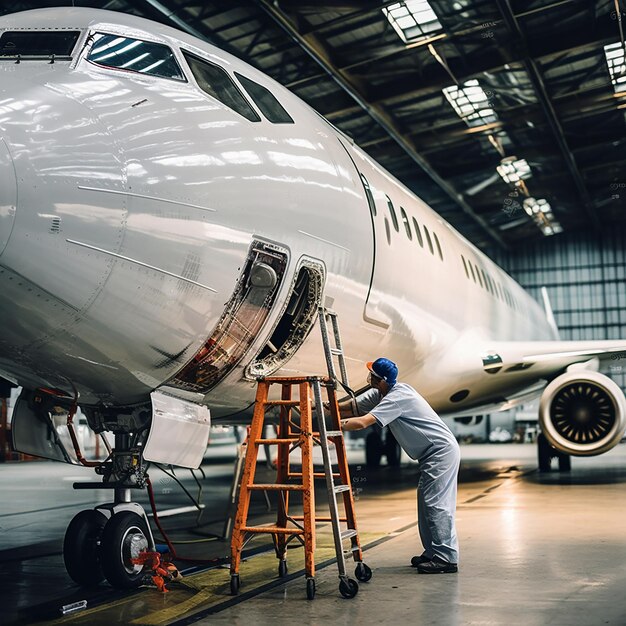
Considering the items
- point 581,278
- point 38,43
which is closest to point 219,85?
point 38,43

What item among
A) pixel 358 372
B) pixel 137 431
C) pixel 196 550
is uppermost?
pixel 358 372

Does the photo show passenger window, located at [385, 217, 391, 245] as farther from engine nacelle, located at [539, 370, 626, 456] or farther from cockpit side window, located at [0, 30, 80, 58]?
engine nacelle, located at [539, 370, 626, 456]

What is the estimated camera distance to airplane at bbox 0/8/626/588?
442 cm

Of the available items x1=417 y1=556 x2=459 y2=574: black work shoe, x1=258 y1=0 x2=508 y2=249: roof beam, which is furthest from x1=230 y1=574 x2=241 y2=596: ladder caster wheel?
x1=258 y1=0 x2=508 y2=249: roof beam

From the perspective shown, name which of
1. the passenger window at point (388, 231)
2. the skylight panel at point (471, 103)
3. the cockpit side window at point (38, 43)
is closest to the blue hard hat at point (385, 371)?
the passenger window at point (388, 231)

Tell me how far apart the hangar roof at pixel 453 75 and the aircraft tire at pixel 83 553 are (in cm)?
1280

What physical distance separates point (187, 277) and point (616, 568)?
12.0 ft

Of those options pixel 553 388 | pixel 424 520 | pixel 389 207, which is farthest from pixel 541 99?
pixel 424 520

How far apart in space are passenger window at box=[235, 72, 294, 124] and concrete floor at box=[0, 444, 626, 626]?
337 centimetres

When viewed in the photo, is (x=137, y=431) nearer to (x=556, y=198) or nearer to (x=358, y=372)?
(x=358, y=372)

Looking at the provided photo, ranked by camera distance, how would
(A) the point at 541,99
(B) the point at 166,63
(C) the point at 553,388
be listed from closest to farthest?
(B) the point at 166,63, (C) the point at 553,388, (A) the point at 541,99

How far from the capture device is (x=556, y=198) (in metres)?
36.3

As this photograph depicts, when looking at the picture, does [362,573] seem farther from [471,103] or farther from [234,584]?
[471,103]

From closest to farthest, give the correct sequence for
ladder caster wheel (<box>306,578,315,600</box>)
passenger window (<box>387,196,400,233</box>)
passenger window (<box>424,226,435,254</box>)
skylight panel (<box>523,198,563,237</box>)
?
ladder caster wheel (<box>306,578,315,600</box>) < passenger window (<box>387,196,400,233</box>) < passenger window (<box>424,226,435,254</box>) < skylight panel (<box>523,198,563,237</box>)
